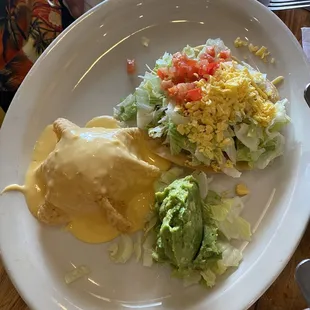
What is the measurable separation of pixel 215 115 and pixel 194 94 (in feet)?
0.27

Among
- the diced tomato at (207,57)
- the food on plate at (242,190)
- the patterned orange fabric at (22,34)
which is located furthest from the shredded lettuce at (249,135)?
the patterned orange fabric at (22,34)

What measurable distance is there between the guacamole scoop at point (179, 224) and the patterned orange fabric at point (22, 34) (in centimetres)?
71

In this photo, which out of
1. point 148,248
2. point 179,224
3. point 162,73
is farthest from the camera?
point 162,73

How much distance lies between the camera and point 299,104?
5.37 feet

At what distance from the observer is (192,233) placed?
56.7 inches

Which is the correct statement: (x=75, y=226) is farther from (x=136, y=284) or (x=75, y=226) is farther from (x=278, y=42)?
(x=278, y=42)

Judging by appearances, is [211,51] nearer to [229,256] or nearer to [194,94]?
[194,94]

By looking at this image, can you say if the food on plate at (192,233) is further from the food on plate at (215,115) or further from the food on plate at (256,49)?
the food on plate at (256,49)

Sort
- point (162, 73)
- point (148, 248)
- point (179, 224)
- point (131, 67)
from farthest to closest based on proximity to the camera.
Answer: point (131, 67) → point (162, 73) → point (148, 248) → point (179, 224)

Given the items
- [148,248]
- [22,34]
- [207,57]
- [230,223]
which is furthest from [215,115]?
[22,34]

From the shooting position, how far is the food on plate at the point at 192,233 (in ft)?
4.70

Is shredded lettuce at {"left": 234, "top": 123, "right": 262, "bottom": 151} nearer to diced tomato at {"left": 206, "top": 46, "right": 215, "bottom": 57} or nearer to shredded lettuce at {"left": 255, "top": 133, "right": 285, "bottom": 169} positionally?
shredded lettuce at {"left": 255, "top": 133, "right": 285, "bottom": 169}

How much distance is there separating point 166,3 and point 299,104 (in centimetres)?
Result: 55

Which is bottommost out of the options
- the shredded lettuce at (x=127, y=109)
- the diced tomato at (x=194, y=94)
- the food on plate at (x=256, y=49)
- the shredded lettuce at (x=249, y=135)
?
the shredded lettuce at (x=249, y=135)
